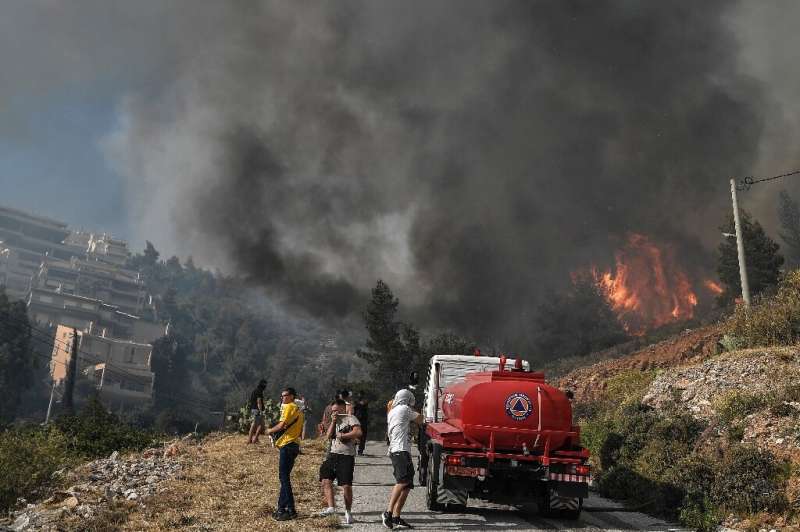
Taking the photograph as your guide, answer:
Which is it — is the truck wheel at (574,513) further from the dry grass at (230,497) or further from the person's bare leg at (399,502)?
the dry grass at (230,497)

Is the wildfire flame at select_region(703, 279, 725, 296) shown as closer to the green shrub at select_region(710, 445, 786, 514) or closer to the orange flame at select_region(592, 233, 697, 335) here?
the orange flame at select_region(592, 233, 697, 335)

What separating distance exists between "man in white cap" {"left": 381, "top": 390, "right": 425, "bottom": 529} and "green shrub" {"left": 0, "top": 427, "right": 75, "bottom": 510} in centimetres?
960

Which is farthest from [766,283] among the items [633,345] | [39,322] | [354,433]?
[39,322]

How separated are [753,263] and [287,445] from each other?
162 ft

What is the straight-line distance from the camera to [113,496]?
10.9m

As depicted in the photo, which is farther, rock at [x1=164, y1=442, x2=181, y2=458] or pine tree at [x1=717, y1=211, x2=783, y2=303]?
pine tree at [x1=717, y1=211, x2=783, y2=303]

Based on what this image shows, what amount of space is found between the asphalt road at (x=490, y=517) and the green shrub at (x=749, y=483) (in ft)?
3.14

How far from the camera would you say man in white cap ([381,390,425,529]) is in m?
8.30

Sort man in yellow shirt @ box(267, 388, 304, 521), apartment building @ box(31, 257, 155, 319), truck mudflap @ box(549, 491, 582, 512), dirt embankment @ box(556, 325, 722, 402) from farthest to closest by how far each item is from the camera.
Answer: apartment building @ box(31, 257, 155, 319)
dirt embankment @ box(556, 325, 722, 402)
truck mudflap @ box(549, 491, 582, 512)
man in yellow shirt @ box(267, 388, 304, 521)

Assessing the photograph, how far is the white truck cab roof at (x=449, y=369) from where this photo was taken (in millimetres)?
12758

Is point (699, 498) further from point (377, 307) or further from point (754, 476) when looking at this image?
point (377, 307)

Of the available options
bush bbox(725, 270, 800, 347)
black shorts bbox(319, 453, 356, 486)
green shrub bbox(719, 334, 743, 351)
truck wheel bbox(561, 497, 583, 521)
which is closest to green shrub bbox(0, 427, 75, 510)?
A: black shorts bbox(319, 453, 356, 486)

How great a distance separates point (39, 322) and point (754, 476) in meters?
134

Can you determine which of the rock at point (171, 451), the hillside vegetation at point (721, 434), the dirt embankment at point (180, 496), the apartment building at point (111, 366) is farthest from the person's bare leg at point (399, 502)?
the apartment building at point (111, 366)
